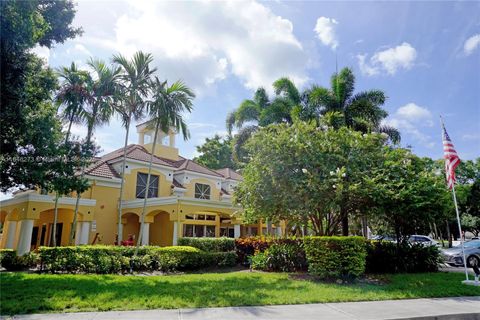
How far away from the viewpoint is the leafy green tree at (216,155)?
46125 millimetres

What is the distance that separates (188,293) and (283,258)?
6.45m

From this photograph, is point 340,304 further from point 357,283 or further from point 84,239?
point 84,239

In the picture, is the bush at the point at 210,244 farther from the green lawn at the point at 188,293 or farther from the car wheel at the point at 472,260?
the car wheel at the point at 472,260

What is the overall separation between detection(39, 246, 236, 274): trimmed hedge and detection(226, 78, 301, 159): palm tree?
28.4ft

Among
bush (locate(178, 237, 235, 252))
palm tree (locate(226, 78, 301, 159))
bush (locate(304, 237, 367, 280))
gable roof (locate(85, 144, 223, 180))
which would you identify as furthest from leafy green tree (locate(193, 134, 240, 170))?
bush (locate(304, 237, 367, 280))

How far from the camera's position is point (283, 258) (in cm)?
1395

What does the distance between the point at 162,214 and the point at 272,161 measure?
46.2 feet

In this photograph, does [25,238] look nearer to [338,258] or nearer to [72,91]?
[72,91]

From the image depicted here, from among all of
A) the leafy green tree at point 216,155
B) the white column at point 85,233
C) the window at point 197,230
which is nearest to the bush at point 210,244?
the white column at point 85,233

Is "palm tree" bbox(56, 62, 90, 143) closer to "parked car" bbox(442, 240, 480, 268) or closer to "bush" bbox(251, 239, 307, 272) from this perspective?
"bush" bbox(251, 239, 307, 272)

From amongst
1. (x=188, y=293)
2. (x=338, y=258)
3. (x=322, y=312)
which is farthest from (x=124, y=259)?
(x=322, y=312)

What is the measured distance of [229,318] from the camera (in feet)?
20.4

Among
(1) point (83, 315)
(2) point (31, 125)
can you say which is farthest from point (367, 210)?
(2) point (31, 125)

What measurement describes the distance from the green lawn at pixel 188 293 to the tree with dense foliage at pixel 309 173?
9.83ft
